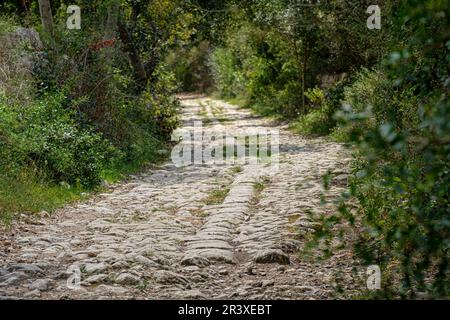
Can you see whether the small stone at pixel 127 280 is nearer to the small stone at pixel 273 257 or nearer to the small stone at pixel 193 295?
the small stone at pixel 193 295

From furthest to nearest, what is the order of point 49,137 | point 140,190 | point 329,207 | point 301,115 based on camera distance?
point 301,115 < point 140,190 < point 49,137 < point 329,207

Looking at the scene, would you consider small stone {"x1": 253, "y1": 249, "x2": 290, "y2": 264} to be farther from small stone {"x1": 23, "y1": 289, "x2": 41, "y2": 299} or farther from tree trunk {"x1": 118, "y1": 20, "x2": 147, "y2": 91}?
tree trunk {"x1": 118, "y1": 20, "x2": 147, "y2": 91}

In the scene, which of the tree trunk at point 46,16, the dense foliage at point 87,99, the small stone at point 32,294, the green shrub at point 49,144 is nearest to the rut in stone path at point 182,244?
the small stone at point 32,294

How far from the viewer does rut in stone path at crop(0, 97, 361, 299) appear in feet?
17.2

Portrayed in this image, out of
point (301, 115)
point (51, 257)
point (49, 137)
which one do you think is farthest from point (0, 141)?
point (301, 115)

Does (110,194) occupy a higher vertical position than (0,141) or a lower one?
lower

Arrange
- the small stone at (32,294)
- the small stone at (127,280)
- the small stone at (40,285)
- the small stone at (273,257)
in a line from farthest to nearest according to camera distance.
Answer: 1. the small stone at (273,257)
2. the small stone at (127,280)
3. the small stone at (40,285)
4. the small stone at (32,294)

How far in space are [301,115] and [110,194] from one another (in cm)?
1063

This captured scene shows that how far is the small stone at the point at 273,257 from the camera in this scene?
6109 millimetres

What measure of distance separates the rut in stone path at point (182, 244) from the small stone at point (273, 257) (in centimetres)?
1

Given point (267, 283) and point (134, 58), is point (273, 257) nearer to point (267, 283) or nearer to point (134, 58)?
point (267, 283)

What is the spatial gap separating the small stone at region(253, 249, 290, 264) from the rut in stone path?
0.04 feet

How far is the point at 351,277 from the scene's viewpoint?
548 cm
